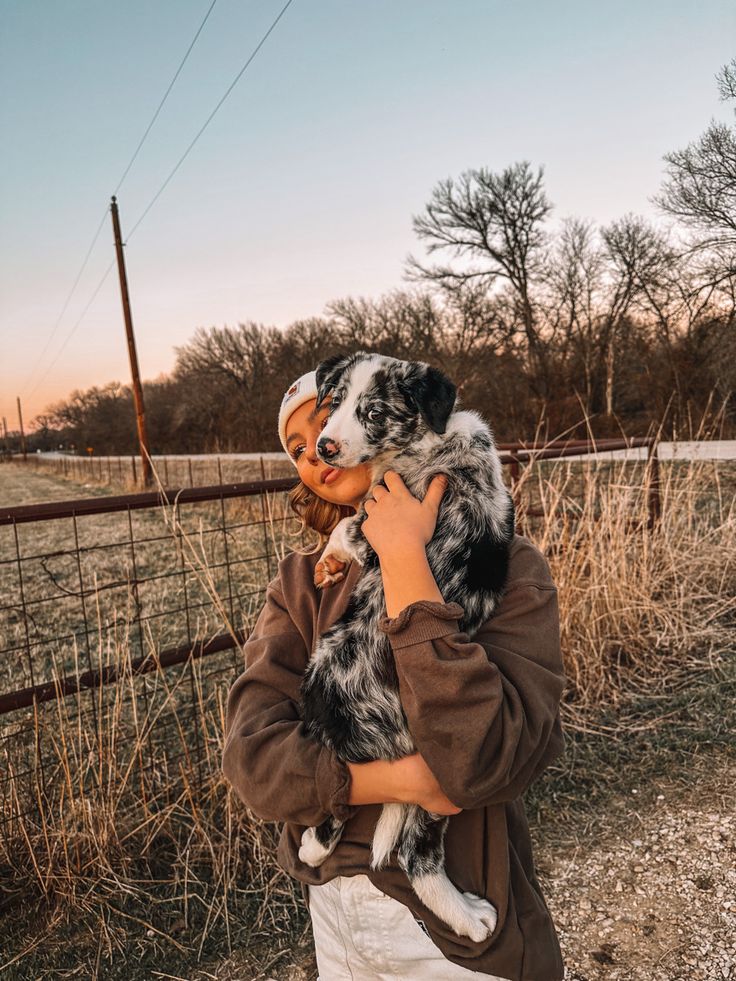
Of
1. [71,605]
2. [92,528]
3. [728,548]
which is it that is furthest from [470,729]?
[92,528]

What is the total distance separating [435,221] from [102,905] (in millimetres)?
21954

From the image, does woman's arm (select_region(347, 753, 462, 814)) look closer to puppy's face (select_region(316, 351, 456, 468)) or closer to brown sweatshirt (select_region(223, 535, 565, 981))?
brown sweatshirt (select_region(223, 535, 565, 981))

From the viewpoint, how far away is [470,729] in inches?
39.1

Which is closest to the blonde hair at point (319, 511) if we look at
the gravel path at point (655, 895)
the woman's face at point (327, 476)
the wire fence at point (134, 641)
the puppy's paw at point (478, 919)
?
the woman's face at point (327, 476)

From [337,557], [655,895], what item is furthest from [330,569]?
[655,895]

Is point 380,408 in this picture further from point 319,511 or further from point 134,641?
point 134,641

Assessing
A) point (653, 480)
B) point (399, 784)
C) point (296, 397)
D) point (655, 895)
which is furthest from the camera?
point (653, 480)

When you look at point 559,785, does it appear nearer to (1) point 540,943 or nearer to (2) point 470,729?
(1) point 540,943

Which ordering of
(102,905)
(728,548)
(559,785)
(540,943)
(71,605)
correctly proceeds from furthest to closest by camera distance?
(71,605), (728,548), (559,785), (102,905), (540,943)

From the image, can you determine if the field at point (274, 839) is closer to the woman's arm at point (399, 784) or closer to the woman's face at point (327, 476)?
the woman's face at point (327, 476)

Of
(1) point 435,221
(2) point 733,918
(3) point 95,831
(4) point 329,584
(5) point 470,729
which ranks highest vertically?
(1) point 435,221

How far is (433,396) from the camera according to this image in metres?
1.41

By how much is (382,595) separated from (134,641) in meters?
5.72

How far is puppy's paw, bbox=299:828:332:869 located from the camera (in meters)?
1.21
